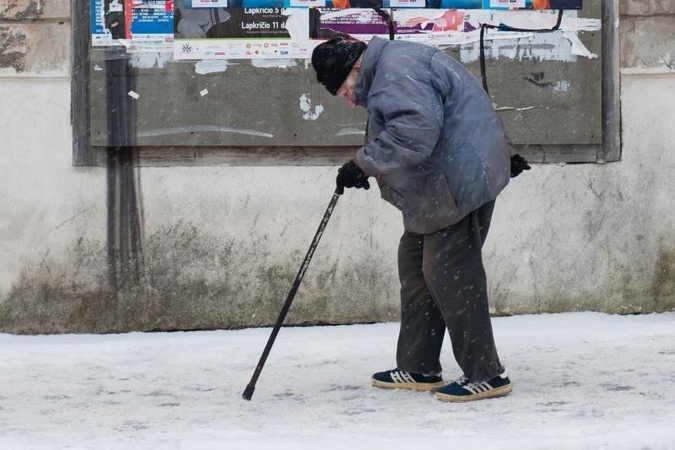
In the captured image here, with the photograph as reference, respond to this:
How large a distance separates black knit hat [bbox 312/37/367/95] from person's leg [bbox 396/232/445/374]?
79 centimetres

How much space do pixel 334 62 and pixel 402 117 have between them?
15.1 inches

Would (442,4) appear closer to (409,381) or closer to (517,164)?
(517,164)

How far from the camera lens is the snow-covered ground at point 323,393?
14.3 ft

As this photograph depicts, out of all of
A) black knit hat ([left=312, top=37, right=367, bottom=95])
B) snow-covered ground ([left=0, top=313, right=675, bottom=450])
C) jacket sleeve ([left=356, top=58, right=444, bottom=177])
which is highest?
black knit hat ([left=312, top=37, right=367, bottom=95])

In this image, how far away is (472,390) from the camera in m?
5.00

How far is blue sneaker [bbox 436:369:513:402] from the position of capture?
4996 mm

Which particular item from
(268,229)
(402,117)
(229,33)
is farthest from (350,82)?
(268,229)

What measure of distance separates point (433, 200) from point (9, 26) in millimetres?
2925

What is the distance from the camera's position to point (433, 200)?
484 cm

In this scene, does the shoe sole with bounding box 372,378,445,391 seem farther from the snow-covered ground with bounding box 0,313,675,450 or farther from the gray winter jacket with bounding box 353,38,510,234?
the gray winter jacket with bounding box 353,38,510,234

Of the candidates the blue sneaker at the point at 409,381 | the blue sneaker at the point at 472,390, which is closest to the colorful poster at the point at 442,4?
the blue sneaker at the point at 409,381

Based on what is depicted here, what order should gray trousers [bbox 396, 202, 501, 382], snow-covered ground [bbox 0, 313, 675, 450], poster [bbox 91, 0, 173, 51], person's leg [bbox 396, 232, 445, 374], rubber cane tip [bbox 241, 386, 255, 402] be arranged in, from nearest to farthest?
1. snow-covered ground [bbox 0, 313, 675, 450]
2. gray trousers [bbox 396, 202, 501, 382]
3. rubber cane tip [bbox 241, 386, 255, 402]
4. person's leg [bbox 396, 232, 445, 374]
5. poster [bbox 91, 0, 173, 51]

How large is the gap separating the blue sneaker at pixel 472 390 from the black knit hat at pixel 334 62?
134cm

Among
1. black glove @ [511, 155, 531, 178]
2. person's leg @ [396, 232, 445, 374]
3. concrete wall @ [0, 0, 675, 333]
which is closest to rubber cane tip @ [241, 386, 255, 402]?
person's leg @ [396, 232, 445, 374]
